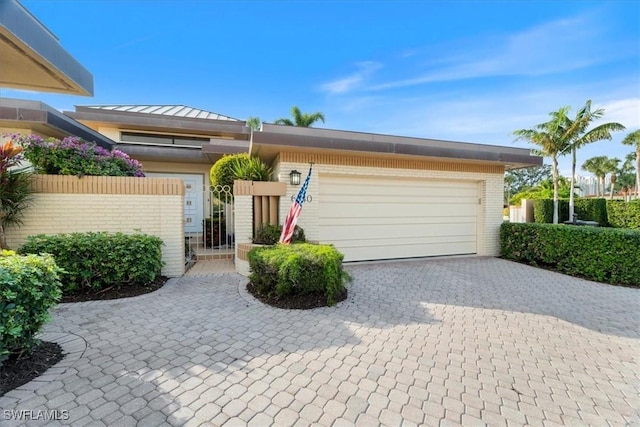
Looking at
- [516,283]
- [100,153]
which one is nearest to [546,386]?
[516,283]

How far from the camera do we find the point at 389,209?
26.1 feet

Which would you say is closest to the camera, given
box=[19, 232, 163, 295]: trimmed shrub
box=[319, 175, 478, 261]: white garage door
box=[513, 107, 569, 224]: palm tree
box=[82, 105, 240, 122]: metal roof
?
box=[19, 232, 163, 295]: trimmed shrub

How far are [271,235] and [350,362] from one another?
12.5 feet

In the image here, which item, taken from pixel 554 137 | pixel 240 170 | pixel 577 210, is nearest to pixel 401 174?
pixel 240 170

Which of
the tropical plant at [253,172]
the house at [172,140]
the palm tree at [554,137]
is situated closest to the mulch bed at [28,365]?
the tropical plant at [253,172]

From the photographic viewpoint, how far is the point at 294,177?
670 cm

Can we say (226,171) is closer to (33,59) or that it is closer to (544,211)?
(33,59)

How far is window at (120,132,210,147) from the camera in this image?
12.4 metres

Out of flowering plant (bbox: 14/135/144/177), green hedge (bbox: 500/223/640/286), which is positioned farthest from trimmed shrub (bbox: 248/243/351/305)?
green hedge (bbox: 500/223/640/286)

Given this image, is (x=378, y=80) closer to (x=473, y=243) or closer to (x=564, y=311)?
(x=473, y=243)

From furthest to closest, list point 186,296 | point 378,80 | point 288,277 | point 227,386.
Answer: point 378,80, point 186,296, point 288,277, point 227,386

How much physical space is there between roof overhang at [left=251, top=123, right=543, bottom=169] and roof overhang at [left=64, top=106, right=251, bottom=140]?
599cm

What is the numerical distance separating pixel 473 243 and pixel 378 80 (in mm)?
6597

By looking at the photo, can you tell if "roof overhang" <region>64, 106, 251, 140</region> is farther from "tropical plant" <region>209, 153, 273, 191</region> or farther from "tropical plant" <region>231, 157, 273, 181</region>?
"tropical plant" <region>231, 157, 273, 181</region>
